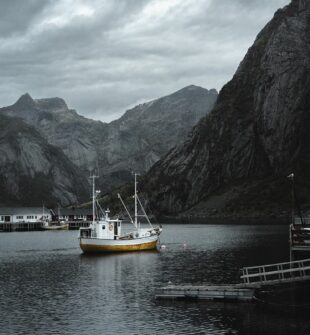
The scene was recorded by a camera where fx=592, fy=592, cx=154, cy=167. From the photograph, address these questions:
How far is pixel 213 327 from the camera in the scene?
55719 mm

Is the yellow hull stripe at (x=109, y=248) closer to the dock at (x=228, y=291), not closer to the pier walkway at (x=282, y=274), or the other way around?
the pier walkway at (x=282, y=274)

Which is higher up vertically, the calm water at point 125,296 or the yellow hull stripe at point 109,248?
the yellow hull stripe at point 109,248

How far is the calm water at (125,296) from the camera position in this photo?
186 feet

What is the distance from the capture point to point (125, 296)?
7319 cm

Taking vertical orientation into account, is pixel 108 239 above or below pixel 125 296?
above

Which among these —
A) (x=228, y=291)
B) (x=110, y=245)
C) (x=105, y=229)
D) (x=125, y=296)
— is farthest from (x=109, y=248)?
(x=228, y=291)

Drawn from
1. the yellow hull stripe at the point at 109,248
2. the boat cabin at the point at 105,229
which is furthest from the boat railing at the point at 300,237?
the yellow hull stripe at the point at 109,248

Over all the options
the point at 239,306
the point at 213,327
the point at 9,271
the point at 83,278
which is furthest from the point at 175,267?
the point at 213,327

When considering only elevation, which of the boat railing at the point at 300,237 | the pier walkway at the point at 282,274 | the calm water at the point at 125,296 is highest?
the boat railing at the point at 300,237

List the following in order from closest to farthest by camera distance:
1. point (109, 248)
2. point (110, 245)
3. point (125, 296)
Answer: point (125, 296) < point (110, 245) < point (109, 248)

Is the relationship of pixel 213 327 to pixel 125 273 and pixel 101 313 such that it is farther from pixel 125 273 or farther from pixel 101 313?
pixel 125 273

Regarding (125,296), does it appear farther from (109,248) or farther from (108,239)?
(109,248)

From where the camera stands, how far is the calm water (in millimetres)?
56625

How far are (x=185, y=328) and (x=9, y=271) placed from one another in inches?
2154
